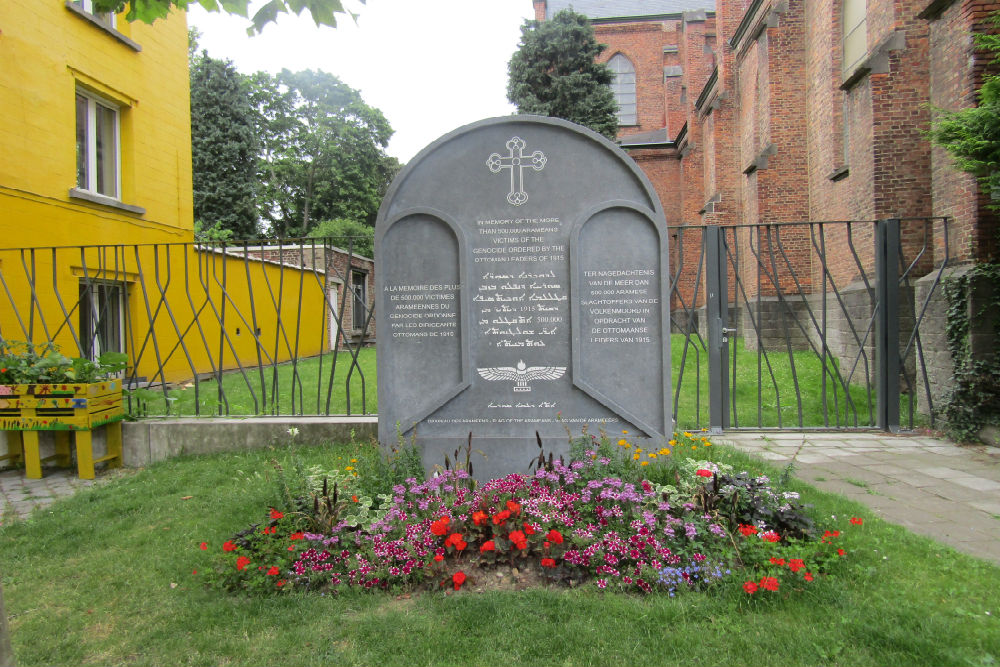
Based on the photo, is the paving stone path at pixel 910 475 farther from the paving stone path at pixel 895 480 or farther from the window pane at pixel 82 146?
the window pane at pixel 82 146

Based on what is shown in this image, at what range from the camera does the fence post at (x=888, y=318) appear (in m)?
6.35

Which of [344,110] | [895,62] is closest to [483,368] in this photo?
[895,62]

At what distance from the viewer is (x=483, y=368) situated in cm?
438

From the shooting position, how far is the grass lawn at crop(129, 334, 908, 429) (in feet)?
21.1

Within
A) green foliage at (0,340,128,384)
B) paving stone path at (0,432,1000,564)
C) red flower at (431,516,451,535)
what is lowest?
paving stone path at (0,432,1000,564)

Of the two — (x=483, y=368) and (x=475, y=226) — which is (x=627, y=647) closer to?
(x=483, y=368)

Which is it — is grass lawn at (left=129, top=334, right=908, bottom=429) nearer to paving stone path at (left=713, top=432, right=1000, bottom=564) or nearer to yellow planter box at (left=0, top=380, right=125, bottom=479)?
paving stone path at (left=713, top=432, right=1000, bottom=564)

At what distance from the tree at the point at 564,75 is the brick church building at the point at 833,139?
7.30ft

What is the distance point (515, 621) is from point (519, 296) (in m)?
2.23

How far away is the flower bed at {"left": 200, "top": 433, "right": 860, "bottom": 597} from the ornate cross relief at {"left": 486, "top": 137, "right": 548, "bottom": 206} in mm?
1910

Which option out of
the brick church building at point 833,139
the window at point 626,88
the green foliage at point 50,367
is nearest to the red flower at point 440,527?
the brick church building at point 833,139

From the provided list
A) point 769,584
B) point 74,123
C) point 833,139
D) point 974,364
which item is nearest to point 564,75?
point 833,139

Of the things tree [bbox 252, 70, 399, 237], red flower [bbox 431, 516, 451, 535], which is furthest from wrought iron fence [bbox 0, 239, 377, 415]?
tree [bbox 252, 70, 399, 237]

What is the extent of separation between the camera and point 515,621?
9.04 feet
